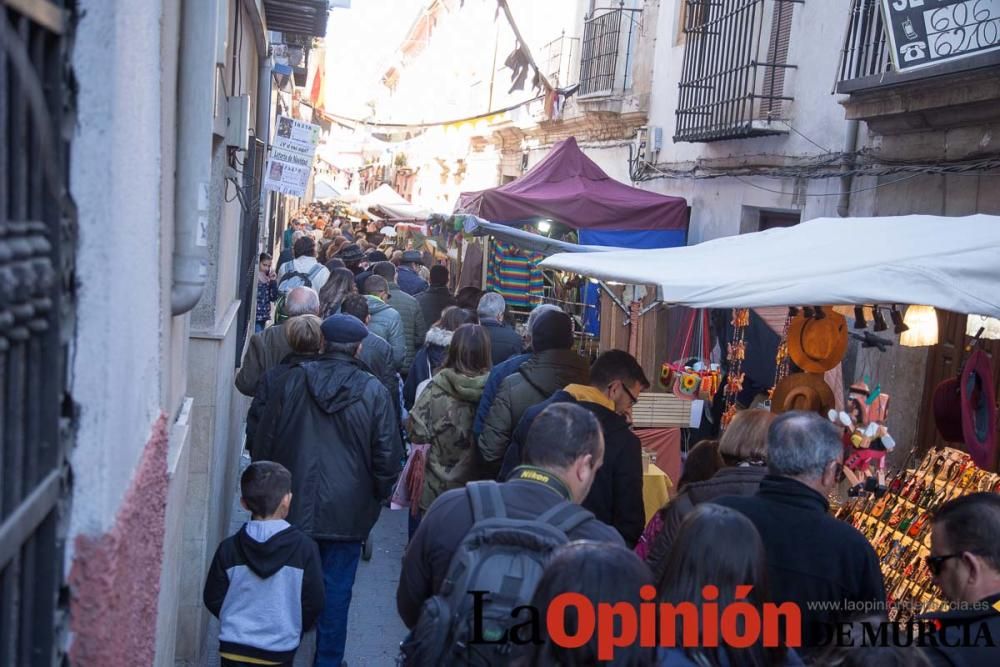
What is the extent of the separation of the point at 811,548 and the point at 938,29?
17.1 feet

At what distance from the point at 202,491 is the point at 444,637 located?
2899mm

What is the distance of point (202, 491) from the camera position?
553cm

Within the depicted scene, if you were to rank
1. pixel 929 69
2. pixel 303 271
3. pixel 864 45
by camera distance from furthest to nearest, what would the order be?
1. pixel 303 271
2. pixel 864 45
3. pixel 929 69

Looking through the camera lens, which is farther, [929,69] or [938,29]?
[929,69]

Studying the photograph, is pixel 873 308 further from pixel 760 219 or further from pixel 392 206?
pixel 392 206

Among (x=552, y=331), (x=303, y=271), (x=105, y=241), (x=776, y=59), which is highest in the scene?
(x=776, y=59)

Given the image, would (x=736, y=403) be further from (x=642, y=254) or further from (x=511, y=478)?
(x=511, y=478)

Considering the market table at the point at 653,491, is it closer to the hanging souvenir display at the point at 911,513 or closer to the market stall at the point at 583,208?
the hanging souvenir display at the point at 911,513

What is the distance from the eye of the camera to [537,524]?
304 cm

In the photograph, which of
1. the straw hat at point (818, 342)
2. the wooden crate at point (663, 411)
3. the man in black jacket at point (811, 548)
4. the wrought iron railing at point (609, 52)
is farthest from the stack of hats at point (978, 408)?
the wrought iron railing at point (609, 52)

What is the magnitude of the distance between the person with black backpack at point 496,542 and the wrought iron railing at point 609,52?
534 inches

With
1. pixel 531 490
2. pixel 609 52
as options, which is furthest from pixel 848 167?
pixel 609 52

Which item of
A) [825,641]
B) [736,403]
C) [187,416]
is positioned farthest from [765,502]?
[736,403]

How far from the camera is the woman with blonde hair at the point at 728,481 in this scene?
13.9ft
